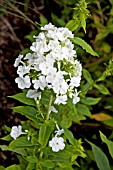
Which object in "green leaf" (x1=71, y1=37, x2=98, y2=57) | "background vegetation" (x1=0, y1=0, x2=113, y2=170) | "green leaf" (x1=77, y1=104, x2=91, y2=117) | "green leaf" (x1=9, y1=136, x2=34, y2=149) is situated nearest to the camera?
"green leaf" (x1=71, y1=37, x2=98, y2=57)

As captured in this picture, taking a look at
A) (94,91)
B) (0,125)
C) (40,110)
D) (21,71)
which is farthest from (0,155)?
(21,71)

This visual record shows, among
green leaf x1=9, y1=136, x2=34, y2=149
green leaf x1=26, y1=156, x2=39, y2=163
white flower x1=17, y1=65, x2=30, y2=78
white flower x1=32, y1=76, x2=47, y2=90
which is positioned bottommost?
green leaf x1=26, y1=156, x2=39, y2=163

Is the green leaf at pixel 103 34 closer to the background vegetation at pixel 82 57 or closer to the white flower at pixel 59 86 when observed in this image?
the background vegetation at pixel 82 57

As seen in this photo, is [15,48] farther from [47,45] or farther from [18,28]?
[47,45]

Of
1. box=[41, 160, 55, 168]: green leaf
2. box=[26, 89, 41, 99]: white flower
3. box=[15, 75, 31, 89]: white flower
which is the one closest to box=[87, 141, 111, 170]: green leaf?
box=[41, 160, 55, 168]: green leaf

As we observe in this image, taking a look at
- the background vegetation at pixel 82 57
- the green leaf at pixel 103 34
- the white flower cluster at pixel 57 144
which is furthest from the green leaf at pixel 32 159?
the green leaf at pixel 103 34

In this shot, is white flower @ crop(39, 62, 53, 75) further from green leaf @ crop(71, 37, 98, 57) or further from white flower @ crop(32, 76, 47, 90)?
green leaf @ crop(71, 37, 98, 57)
